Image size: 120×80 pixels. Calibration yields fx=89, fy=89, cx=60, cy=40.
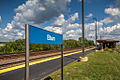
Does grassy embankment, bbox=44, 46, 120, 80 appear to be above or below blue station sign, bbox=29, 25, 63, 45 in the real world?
below

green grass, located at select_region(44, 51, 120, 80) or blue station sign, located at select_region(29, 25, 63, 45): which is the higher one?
blue station sign, located at select_region(29, 25, 63, 45)

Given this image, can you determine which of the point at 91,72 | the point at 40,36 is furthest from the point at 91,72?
the point at 40,36

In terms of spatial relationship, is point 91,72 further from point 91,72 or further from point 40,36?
point 40,36

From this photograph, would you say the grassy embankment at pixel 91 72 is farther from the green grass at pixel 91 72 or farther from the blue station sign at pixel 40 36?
the blue station sign at pixel 40 36

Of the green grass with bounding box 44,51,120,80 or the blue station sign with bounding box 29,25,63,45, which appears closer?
the blue station sign with bounding box 29,25,63,45

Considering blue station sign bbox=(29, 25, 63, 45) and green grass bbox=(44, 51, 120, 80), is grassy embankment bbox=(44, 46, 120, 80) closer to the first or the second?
green grass bbox=(44, 51, 120, 80)

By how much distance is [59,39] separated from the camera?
133 inches

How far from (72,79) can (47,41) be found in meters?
2.94

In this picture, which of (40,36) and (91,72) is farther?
(91,72)

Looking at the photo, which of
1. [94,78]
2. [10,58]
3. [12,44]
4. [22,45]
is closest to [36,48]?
[22,45]

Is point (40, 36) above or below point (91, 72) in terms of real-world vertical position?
above

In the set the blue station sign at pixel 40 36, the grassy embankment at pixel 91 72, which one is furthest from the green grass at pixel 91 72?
the blue station sign at pixel 40 36

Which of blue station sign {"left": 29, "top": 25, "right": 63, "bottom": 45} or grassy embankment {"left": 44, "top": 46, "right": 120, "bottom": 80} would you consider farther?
grassy embankment {"left": 44, "top": 46, "right": 120, "bottom": 80}

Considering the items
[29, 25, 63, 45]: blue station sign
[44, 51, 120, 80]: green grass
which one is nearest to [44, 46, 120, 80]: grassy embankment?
[44, 51, 120, 80]: green grass
